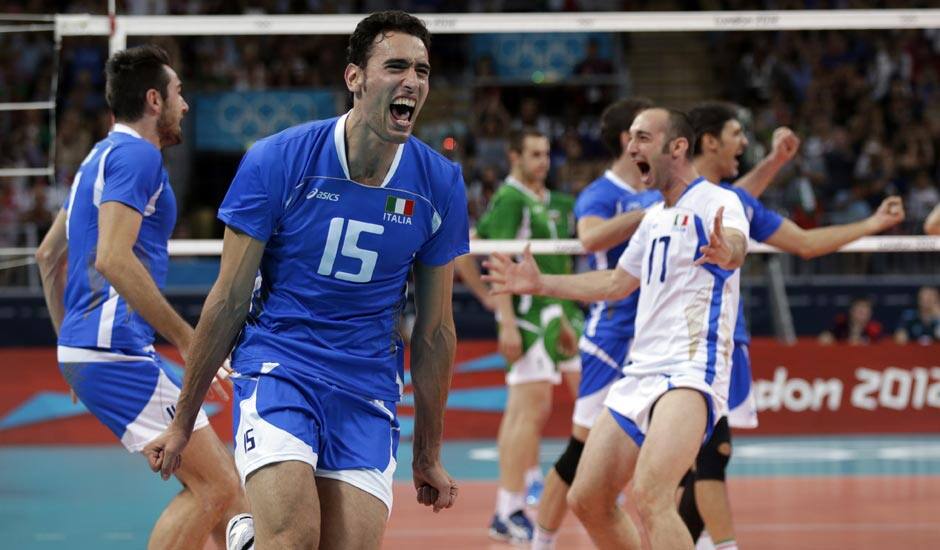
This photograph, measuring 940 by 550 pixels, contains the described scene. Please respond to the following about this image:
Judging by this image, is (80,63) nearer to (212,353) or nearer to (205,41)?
(205,41)

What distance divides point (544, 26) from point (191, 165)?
398 inches

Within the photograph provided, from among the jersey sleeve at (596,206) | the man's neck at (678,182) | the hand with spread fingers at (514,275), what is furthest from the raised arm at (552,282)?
the jersey sleeve at (596,206)

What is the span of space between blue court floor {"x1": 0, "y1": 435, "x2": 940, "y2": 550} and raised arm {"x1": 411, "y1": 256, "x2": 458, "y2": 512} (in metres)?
3.87

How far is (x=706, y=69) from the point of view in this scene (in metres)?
20.5

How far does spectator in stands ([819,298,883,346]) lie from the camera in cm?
1349

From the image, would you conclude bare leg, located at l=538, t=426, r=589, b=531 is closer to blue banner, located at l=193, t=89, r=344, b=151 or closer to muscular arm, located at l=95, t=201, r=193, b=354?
muscular arm, located at l=95, t=201, r=193, b=354

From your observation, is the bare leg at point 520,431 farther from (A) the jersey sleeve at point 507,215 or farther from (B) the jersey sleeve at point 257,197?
(B) the jersey sleeve at point 257,197

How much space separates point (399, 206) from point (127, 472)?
7372 mm

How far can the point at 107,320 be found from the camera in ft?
17.3

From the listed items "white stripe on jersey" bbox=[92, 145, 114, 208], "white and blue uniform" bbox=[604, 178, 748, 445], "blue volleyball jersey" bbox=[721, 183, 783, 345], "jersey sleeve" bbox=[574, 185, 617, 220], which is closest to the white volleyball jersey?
"white and blue uniform" bbox=[604, 178, 748, 445]

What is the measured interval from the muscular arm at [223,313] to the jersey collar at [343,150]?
1.19 ft

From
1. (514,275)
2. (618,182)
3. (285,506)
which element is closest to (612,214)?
(618,182)

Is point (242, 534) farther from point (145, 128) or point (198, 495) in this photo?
point (145, 128)

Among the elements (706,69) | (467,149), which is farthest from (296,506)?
(706,69)
